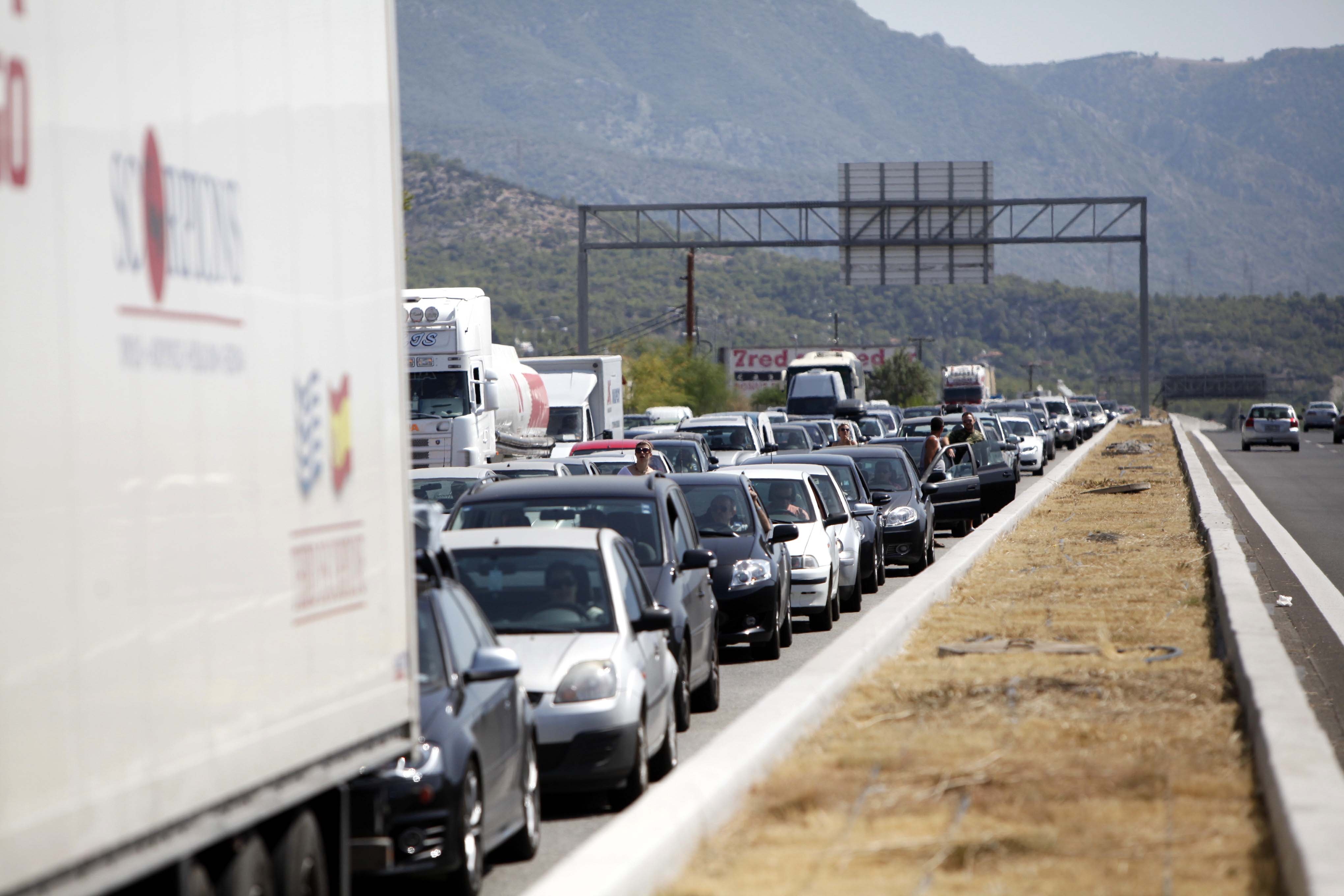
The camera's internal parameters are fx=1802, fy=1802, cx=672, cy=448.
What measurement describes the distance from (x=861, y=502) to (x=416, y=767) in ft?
45.9

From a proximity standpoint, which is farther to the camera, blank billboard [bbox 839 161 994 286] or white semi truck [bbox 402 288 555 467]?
blank billboard [bbox 839 161 994 286]

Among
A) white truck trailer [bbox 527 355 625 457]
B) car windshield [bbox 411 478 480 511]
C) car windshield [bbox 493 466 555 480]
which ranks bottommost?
car windshield [bbox 411 478 480 511]

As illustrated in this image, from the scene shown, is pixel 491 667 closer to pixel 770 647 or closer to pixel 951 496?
pixel 770 647

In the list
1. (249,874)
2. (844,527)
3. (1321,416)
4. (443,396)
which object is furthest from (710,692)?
A: (1321,416)

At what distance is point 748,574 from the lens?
547 inches

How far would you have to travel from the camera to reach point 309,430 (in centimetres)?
535

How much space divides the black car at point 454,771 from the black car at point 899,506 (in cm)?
1292

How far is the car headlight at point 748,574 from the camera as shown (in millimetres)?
13812

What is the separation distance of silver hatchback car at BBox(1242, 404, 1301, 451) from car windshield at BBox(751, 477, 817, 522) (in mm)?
50178

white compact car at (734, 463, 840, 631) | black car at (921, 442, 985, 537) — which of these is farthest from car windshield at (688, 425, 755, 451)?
white compact car at (734, 463, 840, 631)

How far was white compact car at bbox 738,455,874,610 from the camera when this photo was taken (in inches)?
691

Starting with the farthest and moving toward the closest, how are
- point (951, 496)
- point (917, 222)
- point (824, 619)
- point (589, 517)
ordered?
point (917, 222) < point (951, 496) < point (824, 619) < point (589, 517)

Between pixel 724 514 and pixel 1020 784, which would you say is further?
pixel 724 514

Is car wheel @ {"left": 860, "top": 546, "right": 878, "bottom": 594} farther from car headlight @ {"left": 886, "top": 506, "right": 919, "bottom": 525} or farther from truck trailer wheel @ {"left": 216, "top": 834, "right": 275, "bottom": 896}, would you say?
truck trailer wheel @ {"left": 216, "top": 834, "right": 275, "bottom": 896}
